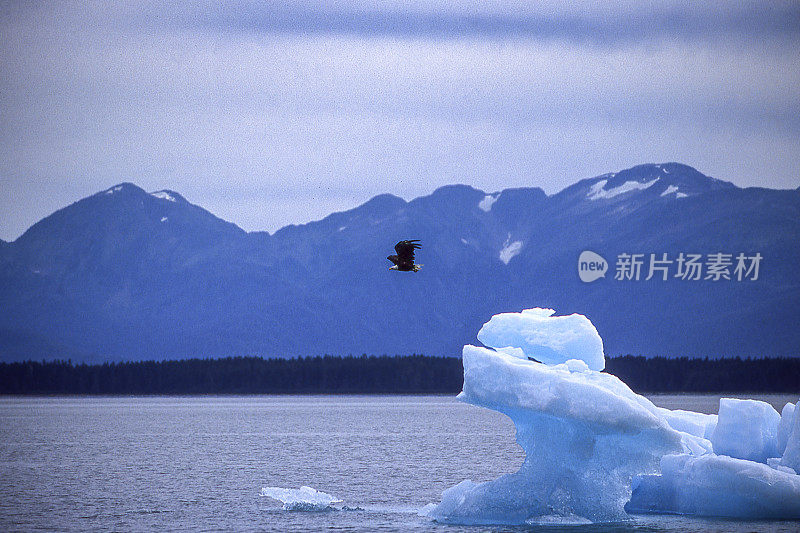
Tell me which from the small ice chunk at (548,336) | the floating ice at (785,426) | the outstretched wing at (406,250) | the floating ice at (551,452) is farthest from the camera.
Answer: the floating ice at (785,426)

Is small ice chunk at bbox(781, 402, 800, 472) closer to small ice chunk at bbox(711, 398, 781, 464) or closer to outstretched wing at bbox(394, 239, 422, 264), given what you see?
small ice chunk at bbox(711, 398, 781, 464)

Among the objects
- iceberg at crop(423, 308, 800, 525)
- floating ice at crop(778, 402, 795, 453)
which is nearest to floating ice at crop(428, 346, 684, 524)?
iceberg at crop(423, 308, 800, 525)

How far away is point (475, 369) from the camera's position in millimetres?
32188

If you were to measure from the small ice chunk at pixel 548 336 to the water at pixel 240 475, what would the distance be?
4.82 meters

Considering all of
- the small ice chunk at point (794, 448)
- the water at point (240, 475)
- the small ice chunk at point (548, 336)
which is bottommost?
the water at point (240, 475)

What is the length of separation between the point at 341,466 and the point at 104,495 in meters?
16.5

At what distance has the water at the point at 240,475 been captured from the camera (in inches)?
1496

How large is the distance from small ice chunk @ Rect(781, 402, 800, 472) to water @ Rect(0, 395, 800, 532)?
5.78ft

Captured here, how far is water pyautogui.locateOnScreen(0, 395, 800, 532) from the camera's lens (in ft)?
125

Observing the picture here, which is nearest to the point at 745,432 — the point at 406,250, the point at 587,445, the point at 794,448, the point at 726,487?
the point at 794,448

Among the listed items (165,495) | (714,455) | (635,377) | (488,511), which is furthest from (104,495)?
(635,377)

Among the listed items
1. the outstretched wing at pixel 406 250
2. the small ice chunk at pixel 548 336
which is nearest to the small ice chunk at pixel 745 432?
the small ice chunk at pixel 548 336

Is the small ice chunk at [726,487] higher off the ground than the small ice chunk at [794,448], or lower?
lower

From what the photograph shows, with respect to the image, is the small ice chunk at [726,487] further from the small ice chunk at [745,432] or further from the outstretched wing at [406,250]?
the outstretched wing at [406,250]
